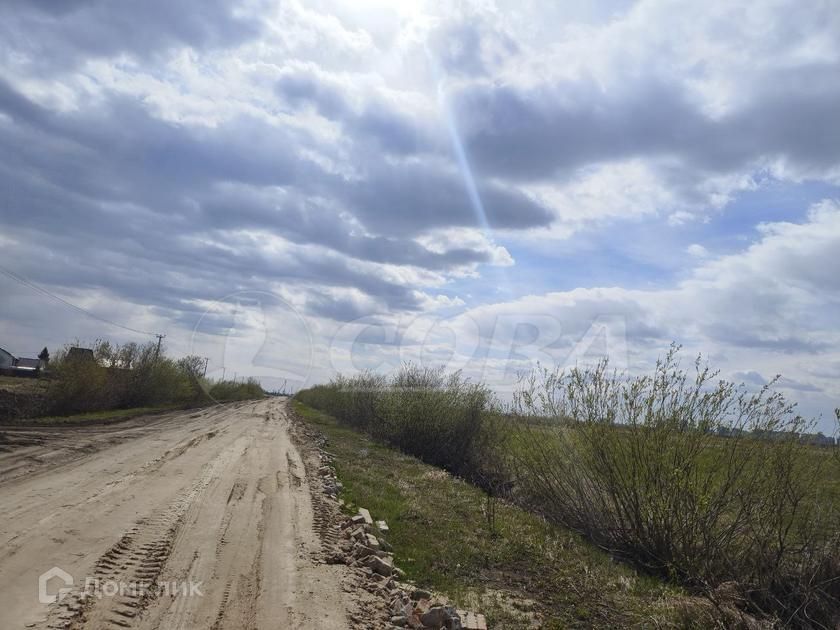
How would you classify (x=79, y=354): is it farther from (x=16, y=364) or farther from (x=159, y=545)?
(x=16, y=364)

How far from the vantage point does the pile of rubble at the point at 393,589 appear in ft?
16.9

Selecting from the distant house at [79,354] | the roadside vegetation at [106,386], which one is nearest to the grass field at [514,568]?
the roadside vegetation at [106,386]

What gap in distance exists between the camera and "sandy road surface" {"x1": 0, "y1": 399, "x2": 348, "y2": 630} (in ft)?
15.5

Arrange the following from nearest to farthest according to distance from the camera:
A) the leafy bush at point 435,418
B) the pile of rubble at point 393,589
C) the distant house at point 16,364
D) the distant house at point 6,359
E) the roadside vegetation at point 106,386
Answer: the pile of rubble at point 393,589 < the leafy bush at point 435,418 < the roadside vegetation at point 106,386 < the distant house at point 16,364 < the distant house at point 6,359

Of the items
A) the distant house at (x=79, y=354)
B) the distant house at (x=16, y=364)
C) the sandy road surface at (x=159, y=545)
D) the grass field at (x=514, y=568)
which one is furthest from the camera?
the distant house at (x=16, y=364)

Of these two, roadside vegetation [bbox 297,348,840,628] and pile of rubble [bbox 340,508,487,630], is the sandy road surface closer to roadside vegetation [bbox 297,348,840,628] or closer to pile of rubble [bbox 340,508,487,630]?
pile of rubble [bbox 340,508,487,630]

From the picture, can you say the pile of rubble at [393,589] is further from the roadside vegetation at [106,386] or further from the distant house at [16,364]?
the distant house at [16,364]

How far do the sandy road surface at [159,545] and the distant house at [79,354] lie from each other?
18.5m

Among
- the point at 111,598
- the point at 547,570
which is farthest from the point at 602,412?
the point at 111,598

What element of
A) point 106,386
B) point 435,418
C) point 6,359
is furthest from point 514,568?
point 6,359

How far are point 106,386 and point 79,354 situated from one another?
7.43 ft

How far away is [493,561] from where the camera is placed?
7633 millimetres

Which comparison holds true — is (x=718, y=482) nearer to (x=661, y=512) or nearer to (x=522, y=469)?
(x=661, y=512)

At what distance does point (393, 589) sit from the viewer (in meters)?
6.01
